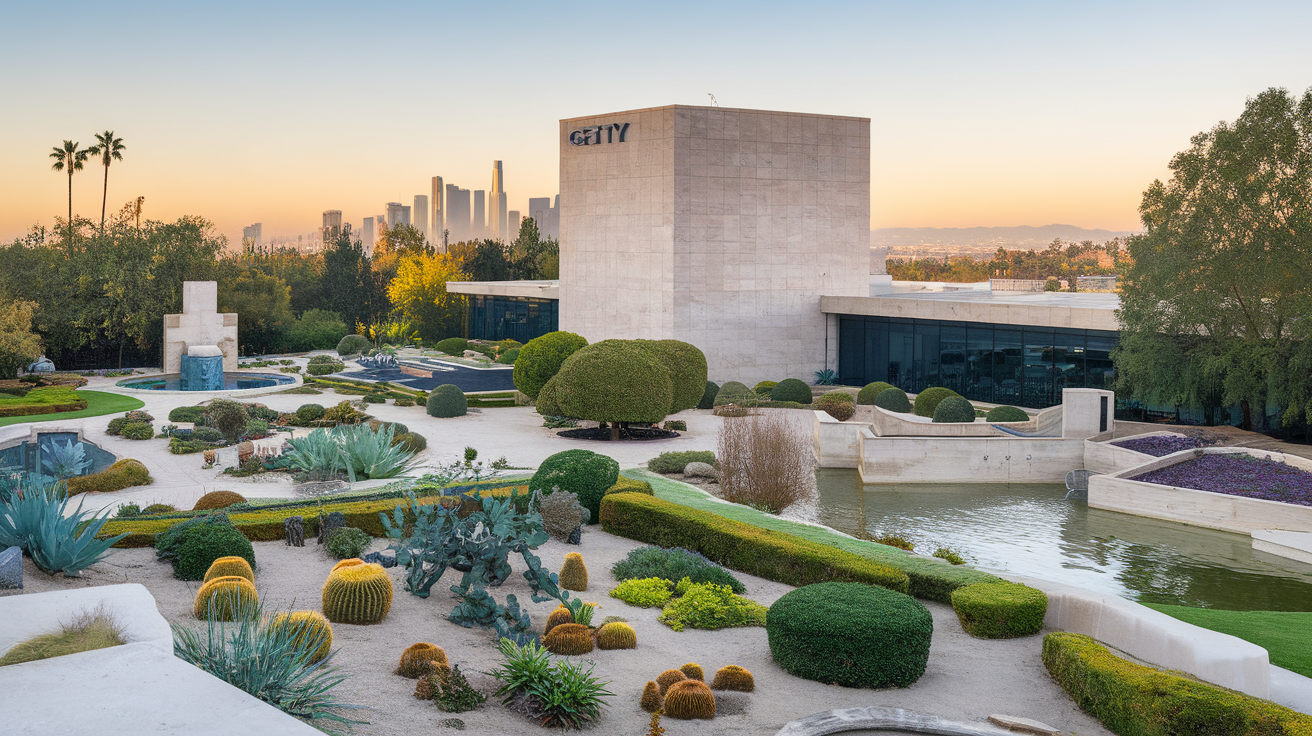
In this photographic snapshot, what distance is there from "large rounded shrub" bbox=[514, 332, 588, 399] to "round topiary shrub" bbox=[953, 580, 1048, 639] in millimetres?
21683

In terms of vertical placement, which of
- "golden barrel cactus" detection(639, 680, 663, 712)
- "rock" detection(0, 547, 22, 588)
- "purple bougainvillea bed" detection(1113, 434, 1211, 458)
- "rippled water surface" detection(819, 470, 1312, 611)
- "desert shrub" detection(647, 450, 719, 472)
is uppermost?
"rock" detection(0, 547, 22, 588)

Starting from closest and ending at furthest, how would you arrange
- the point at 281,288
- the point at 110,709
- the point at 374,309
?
the point at 110,709 → the point at 281,288 → the point at 374,309

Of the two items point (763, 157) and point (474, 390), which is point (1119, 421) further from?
point (474, 390)

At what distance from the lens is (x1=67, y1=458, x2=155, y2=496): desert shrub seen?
65.8 ft

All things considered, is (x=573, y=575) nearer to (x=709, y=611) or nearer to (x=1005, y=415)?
(x=709, y=611)

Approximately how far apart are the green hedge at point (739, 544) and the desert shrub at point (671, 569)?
1.78 feet

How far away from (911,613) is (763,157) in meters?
32.9

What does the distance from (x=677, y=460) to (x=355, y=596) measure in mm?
13800

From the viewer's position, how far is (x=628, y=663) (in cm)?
1092

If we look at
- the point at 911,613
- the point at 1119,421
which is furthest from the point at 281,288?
the point at 911,613

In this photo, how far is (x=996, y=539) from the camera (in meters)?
19.9

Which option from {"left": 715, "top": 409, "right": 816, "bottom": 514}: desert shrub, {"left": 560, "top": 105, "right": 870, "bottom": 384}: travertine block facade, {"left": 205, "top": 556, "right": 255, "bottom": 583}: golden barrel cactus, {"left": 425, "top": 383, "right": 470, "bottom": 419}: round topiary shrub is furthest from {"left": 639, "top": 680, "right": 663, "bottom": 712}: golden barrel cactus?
{"left": 560, "top": 105, "right": 870, "bottom": 384}: travertine block facade

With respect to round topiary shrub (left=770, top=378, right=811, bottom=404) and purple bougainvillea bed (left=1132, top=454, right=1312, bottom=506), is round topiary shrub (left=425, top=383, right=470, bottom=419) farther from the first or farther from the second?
purple bougainvillea bed (left=1132, top=454, right=1312, bottom=506)

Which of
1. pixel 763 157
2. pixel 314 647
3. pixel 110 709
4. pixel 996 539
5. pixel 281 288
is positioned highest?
pixel 763 157
